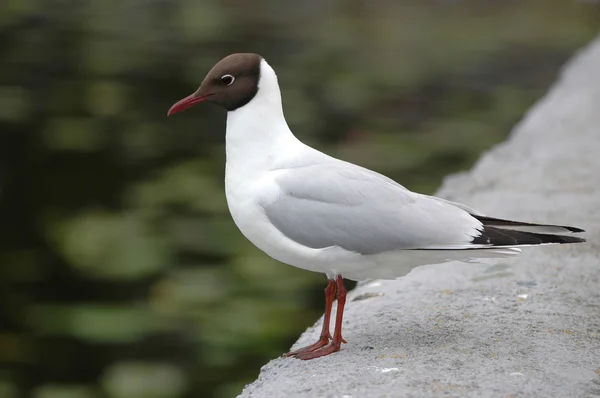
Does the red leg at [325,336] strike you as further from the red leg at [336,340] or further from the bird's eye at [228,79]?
the bird's eye at [228,79]

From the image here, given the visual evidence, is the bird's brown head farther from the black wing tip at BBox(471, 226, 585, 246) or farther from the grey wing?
the black wing tip at BBox(471, 226, 585, 246)

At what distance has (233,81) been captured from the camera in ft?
8.33

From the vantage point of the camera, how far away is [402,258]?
2.40 meters

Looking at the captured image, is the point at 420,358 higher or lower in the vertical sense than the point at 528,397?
higher

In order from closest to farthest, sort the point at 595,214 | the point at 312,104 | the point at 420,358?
1. the point at 420,358
2. the point at 595,214
3. the point at 312,104

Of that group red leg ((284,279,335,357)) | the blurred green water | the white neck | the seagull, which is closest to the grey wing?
the seagull

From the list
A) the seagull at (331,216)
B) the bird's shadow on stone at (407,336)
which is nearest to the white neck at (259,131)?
the seagull at (331,216)

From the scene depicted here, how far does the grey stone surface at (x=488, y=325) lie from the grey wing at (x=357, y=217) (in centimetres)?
28

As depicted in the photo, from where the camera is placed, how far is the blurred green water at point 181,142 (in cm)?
379

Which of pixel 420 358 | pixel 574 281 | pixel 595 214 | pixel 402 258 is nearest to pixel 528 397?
pixel 420 358

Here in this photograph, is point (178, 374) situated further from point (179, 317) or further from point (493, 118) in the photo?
point (493, 118)

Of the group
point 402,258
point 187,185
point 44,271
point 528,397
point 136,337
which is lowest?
point 528,397

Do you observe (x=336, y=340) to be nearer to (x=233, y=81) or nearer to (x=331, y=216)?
(x=331, y=216)

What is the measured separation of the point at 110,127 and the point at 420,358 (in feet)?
13.7
